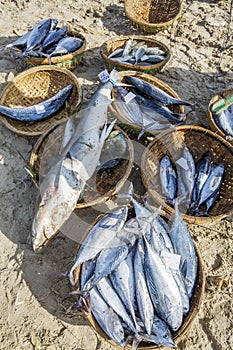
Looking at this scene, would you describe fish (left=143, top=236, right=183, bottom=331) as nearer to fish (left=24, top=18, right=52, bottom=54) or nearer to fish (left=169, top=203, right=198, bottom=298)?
fish (left=169, top=203, right=198, bottom=298)

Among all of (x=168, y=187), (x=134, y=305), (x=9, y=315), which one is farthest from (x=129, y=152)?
(x=9, y=315)

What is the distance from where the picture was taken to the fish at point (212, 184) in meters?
3.46

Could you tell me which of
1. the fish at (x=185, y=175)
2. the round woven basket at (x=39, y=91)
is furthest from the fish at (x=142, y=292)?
the round woven basket at (x=39, y=91)

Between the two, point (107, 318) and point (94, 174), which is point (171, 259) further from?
point (94, 174)

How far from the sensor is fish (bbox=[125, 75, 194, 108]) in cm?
398

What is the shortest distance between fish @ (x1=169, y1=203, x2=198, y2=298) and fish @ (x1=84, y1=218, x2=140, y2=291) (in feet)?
1.19

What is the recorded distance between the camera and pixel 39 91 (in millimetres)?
4410

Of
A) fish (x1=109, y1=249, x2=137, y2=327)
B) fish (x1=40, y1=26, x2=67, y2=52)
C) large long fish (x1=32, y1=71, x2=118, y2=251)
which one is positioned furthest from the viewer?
fish (x1=40, y1=26, x2=67, y2=52)

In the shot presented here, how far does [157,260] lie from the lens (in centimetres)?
282

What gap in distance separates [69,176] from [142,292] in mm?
1252

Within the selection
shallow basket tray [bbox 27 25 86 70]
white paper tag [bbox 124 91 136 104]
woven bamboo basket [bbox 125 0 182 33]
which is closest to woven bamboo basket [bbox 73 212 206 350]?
white paper tag [bbox 124 91 136 104]

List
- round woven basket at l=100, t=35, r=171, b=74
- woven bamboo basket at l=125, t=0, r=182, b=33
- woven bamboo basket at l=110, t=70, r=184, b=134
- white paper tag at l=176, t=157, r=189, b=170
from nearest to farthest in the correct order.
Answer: white paper tag at l=176, t=157, r=189, b=170, woven bamboo basket at l=110, t=70, r=184, b=134, round woven basket at l=100, t=35, r=171, b=74, woven bamboo basket at l=125, t=0, r=182, b=33

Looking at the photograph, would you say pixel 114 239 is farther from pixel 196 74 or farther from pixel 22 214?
pixel 196 74

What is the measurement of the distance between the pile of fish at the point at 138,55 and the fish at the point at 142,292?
2.72m
